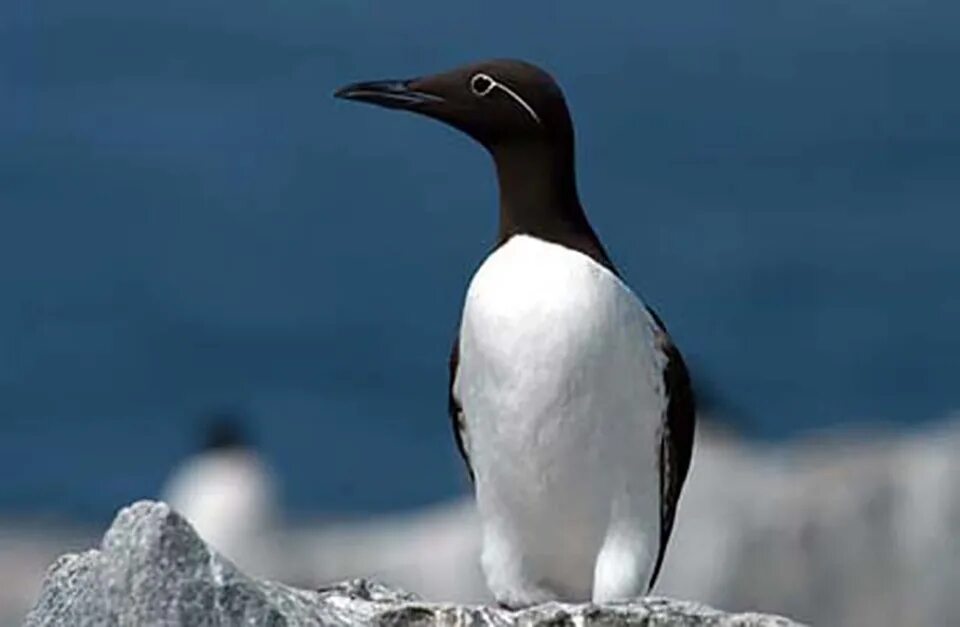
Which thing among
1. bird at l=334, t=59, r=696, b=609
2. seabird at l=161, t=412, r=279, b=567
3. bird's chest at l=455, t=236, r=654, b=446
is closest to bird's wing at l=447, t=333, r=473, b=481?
bird at l=334, t=59, r=696, b=609

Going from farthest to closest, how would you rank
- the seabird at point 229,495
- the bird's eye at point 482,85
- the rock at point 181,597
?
1. the seabird at point 229,495
2. the bird's eye at point 482,85
3. the rock at point 181,597

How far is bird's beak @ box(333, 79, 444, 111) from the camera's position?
370 inches

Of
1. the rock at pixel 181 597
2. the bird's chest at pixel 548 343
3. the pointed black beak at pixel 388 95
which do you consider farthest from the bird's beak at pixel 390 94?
the rock at pixel 181 597

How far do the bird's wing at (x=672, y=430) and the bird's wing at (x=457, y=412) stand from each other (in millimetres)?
486

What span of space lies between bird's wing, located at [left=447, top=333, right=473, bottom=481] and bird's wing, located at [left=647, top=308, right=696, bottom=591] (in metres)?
0.49

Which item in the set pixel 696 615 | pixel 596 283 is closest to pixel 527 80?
pixel 596 283

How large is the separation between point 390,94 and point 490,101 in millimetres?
271

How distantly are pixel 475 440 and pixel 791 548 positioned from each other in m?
12.7

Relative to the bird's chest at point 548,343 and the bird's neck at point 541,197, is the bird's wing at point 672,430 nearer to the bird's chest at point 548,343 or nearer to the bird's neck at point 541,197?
the bird's chest at point 548,343

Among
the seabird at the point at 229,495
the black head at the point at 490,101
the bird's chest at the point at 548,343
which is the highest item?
the black head at the point at 490,101

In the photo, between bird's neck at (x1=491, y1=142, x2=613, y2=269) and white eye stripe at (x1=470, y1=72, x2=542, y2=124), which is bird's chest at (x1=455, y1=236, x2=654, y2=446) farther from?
white eye stripe at (x1=470, y1=72, x2=542, y2=124)

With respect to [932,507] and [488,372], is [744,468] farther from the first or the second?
[488,372]

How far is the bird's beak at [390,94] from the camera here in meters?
9.41

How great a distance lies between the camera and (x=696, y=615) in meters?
8.23
